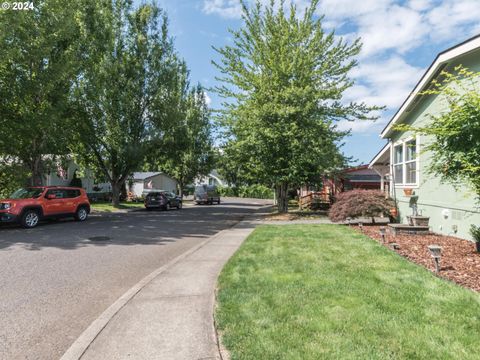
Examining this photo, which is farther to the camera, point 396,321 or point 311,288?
point 311,288


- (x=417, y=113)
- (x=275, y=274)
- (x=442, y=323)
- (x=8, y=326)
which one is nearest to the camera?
(x=442, y=323)

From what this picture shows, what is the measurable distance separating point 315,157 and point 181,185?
32.5m

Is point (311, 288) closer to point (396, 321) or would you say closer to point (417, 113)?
point (396, 321)

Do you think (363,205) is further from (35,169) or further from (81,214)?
(35,169)

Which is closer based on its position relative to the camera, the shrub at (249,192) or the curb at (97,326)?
the curb at (97,326)

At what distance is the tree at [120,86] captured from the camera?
26.9 m

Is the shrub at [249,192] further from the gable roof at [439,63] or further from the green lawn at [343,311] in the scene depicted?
the green lawn at [343,311]

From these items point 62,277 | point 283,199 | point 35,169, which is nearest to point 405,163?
point 283,199

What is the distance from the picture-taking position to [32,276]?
704 centimetres

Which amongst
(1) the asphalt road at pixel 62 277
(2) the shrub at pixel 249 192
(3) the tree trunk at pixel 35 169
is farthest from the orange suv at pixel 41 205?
(2) the shrub at pixel 249 192

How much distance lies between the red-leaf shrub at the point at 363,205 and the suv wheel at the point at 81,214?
12946 mm

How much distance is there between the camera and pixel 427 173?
876 centimetres

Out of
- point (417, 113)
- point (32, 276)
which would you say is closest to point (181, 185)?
point (417, 113)

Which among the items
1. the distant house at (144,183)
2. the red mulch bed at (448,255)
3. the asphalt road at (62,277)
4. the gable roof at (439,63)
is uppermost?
Result: the gable roof at (439,63)
